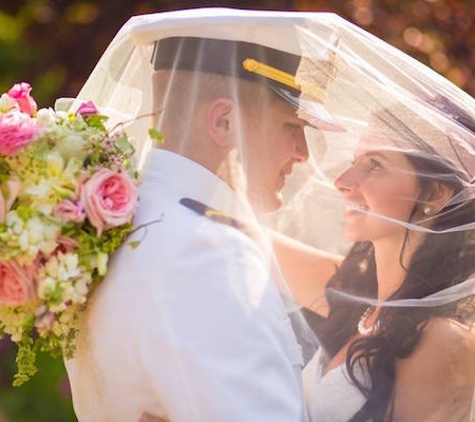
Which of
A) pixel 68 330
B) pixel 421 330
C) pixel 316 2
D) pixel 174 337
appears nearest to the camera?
pixel 174 337

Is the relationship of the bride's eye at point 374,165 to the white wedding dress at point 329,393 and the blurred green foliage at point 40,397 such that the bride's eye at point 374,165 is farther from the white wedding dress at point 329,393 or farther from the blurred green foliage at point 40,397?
the blurred green foliage at point 40,397

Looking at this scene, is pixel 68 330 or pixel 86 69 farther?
pixel 86 69

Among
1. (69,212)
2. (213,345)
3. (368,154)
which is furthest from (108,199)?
(368,154)

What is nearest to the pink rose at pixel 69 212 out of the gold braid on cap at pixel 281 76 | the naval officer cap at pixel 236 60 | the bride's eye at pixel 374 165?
the naval officer cap at pixel 236 60

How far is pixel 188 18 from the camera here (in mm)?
3064

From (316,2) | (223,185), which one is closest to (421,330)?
(223,185)

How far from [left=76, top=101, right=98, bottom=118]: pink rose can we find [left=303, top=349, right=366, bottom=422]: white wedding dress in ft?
2.96

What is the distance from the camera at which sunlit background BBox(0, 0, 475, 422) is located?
22.6 ft

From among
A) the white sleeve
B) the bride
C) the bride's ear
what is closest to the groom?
the white sleeve

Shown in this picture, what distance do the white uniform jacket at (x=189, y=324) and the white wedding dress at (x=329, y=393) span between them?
20cm

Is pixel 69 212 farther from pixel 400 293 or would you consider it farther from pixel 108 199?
pixel 400 293

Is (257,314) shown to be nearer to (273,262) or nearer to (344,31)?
(273,262)

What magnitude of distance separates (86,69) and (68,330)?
223 inches

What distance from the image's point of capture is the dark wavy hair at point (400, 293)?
3.35 meters
